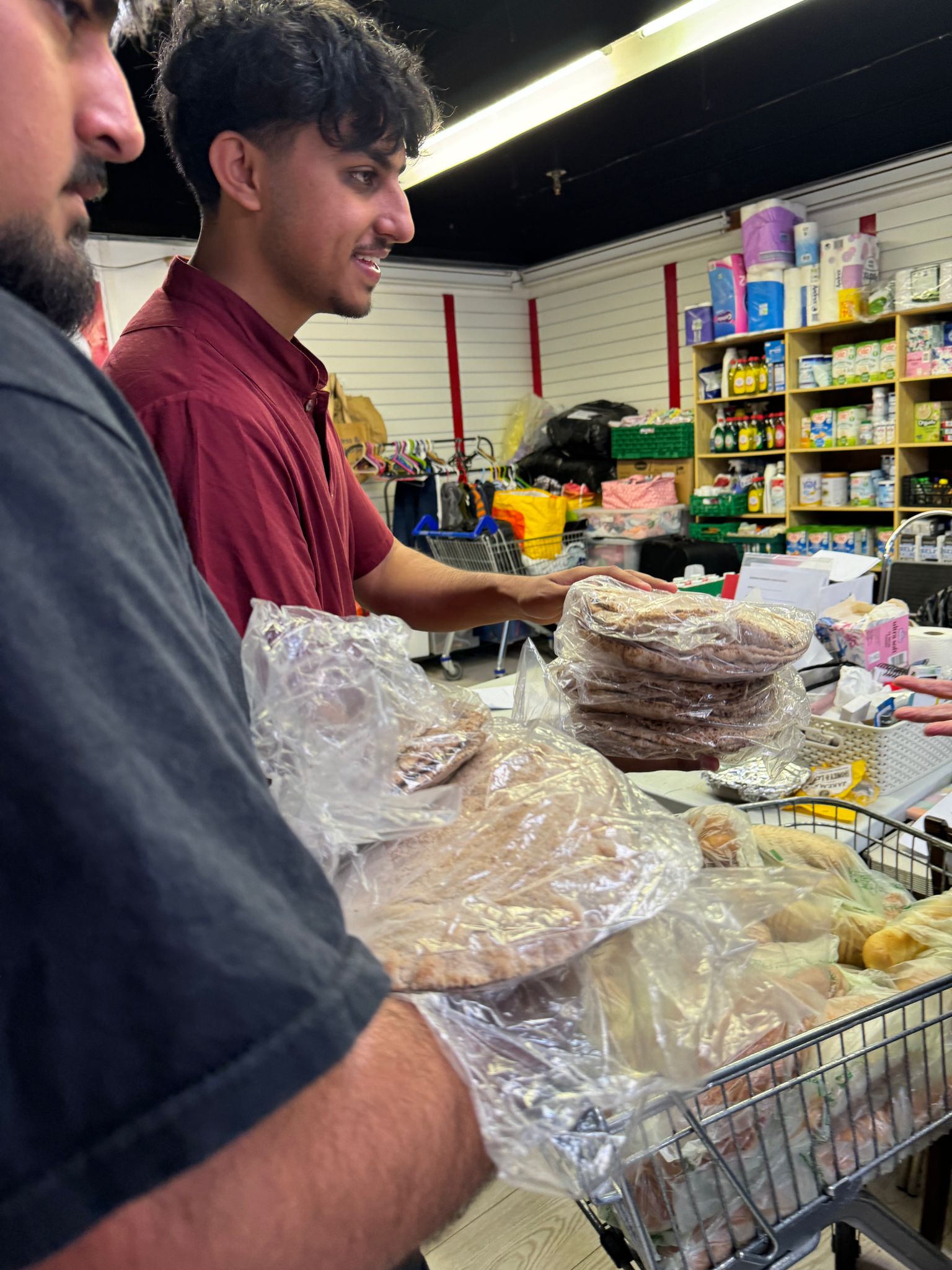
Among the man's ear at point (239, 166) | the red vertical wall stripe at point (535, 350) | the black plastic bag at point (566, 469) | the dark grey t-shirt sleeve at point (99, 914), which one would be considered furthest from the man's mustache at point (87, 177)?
the red vertical wall stripe at point (535, 350)

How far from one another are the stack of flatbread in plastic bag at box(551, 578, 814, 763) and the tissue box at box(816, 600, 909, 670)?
871 millimetres

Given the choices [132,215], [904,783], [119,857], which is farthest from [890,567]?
[132,215]

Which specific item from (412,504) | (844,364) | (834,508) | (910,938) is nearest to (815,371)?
(844,364)

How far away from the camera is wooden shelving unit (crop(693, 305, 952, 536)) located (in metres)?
5.21

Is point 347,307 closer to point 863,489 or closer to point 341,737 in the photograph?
point 341,737

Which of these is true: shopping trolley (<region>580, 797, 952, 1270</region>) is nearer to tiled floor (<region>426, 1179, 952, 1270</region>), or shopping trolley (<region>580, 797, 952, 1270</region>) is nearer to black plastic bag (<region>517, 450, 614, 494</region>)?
tiled floor (<region>426, 1179, 952, 1270</region>)

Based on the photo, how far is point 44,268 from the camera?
465 millimetres

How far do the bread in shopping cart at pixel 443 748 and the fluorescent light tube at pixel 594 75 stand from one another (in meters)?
3.01

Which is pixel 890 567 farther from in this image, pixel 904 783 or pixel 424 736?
pixel 424 736

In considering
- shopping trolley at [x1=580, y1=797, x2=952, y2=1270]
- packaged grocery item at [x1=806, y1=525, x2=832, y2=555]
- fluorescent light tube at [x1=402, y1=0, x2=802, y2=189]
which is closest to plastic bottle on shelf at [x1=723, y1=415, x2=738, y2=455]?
packaged grocery item at [x1=806, y1=525, x2=832, y2=555]

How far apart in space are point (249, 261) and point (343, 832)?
42.7 inches

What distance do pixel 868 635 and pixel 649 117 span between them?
4490 millimetres

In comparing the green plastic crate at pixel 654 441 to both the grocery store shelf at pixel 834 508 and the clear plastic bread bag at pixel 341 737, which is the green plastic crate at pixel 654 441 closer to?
the grocery store shelf at pixel 834 508

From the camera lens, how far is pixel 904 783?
182 cm
